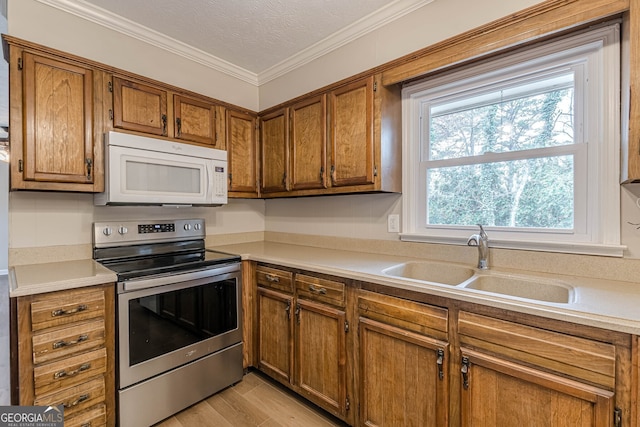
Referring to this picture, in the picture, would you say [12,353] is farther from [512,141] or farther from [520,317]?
[512,141]

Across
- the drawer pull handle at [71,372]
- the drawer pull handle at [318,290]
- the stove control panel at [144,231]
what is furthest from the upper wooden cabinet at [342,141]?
the drawer pull handle at [71,372]

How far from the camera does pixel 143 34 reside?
215cm

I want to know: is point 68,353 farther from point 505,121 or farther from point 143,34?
point 505,121

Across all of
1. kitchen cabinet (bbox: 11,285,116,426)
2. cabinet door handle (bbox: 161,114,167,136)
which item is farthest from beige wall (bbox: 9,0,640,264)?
kitchen cabinet (bbox: 11,285,116,426)

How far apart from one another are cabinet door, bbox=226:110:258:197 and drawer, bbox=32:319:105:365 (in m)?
1.30

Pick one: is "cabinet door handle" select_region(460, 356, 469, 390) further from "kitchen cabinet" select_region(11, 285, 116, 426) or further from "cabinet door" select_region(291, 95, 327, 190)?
"kitchen cabinet" select_region(11, 285, 116, 426)

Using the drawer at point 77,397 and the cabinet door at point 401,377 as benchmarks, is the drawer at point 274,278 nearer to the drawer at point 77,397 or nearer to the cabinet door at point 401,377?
the cabinet door at point 401,377

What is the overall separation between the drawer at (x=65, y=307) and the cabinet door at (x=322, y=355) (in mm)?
1070

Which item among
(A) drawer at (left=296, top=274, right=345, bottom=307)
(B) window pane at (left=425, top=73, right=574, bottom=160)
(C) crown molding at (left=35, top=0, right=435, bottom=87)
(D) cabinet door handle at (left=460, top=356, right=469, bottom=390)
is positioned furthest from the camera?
(C) crown molding at (left=35, top=0, right=435, bottom=87)

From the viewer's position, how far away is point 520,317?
42.5 inches

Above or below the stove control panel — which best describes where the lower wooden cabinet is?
below

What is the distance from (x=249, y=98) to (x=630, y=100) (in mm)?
2675

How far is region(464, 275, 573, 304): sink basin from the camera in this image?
1.35m

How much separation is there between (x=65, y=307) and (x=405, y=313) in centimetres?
162
